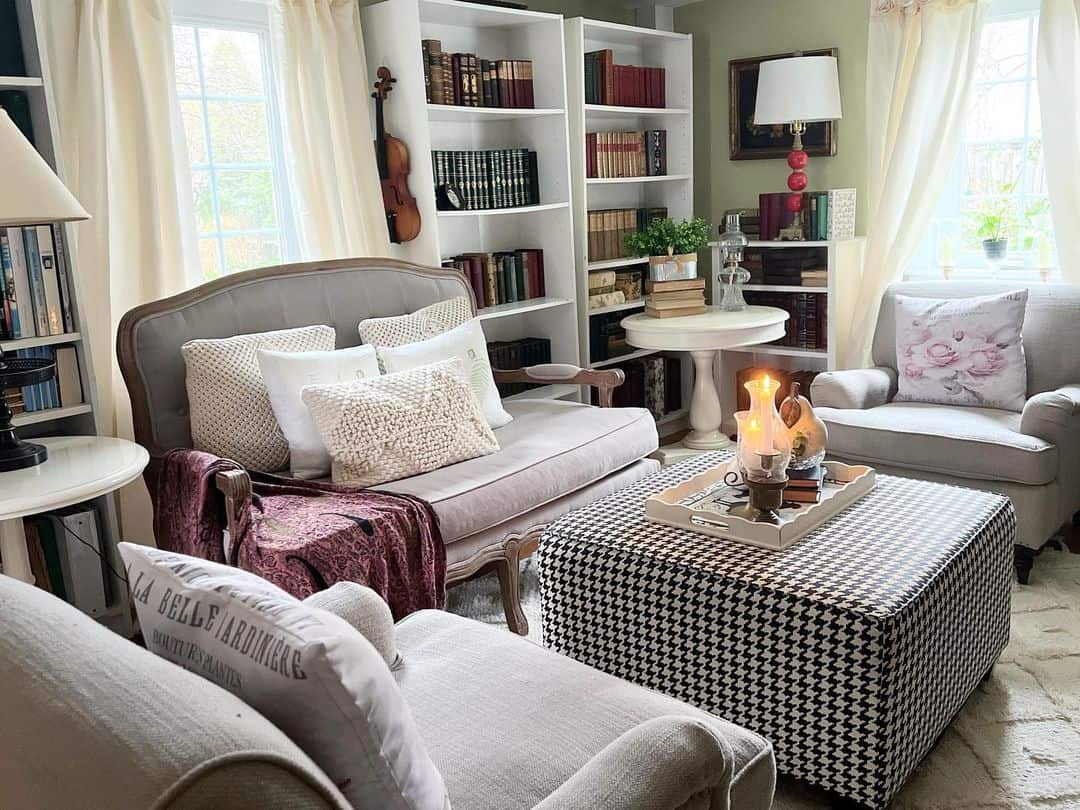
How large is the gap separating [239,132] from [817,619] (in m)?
2.62

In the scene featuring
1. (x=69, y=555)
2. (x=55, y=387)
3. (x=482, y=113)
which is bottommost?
(x=69, y=555)

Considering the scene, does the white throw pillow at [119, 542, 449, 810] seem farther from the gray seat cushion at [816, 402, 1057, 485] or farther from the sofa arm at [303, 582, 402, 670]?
the gray seat cushion at [816, 402, 1057, 485]

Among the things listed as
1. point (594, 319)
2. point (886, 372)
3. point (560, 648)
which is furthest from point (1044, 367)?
point (560, 648)

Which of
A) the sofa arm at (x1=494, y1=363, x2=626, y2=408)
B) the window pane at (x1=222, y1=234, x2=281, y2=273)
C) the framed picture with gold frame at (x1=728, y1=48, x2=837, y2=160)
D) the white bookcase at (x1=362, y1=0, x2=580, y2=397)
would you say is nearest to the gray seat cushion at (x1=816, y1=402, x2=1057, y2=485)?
the sofa arm at (x1=494, y1=363, x2=626, y2=408)

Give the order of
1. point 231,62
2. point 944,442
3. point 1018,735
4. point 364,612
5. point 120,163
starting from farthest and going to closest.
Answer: point 231,62
point 944,442
point 120,163
point 1018,735
point 364,612

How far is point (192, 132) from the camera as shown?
3.30 m

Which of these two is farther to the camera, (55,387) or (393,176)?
(393,176)

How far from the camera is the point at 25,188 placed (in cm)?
220

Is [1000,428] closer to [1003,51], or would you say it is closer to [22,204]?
[1003,51]

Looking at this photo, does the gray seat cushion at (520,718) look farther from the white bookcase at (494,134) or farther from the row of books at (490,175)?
the row of books at (490,175)

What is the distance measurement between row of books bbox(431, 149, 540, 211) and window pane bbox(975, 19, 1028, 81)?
1.96 m

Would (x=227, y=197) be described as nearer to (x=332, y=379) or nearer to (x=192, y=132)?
(x=192, y=132)

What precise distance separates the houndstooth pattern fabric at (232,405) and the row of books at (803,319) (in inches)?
98.9

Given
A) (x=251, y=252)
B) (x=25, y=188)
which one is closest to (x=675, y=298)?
(x=251, y=252)
